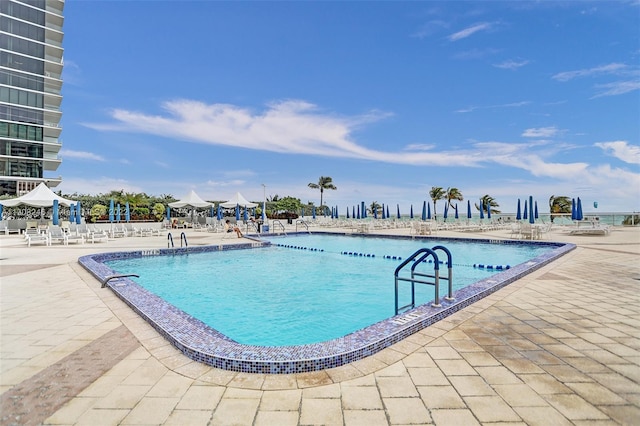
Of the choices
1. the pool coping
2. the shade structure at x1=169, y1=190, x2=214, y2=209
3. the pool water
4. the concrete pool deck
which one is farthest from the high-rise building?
the concrete pool deck

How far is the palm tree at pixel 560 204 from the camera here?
36.5m

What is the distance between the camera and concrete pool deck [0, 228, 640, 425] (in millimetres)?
1812

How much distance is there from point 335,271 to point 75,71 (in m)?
43.6

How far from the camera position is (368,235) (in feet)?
51.9

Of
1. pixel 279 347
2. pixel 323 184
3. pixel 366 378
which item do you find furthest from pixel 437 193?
pixel 366 378

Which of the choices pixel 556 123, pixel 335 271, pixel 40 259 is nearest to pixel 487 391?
pixel 335 271

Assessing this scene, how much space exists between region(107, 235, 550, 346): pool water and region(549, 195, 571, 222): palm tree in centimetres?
3252

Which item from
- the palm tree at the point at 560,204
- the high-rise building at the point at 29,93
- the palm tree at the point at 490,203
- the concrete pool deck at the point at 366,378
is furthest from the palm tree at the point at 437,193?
the high-rise building at the point at 29,93

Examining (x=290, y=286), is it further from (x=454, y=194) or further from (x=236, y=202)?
(x=454, y=194)

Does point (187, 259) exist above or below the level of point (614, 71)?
below

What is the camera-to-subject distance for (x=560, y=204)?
37.0 metres

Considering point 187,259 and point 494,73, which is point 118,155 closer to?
point 187,259

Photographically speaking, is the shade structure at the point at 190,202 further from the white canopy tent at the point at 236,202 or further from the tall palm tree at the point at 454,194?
the tall palm tree at the point at 454,194

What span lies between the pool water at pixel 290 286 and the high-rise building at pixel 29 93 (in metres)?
35.0
